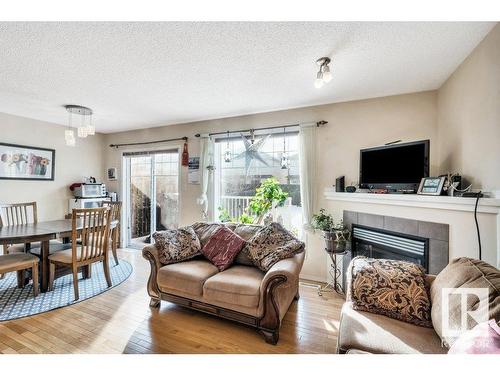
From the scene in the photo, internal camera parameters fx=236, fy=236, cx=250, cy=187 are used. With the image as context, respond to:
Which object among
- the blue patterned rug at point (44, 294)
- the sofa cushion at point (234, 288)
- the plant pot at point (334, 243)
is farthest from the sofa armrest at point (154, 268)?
the plant pot at point (334, 243)

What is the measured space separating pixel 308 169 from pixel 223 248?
5.22ft

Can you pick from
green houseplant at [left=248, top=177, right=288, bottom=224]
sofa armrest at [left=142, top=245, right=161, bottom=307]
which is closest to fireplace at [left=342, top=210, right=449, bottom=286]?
green houseplant at [left=248, top=177, right=288, bottom=224]

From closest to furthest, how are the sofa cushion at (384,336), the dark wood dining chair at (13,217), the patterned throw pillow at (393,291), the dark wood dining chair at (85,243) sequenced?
the sofa cushion at (384,336) → the patterned throw pillow at (393,291) → the dark wood dining chair at (85,243) → the dark wood dining chair at (13,217)

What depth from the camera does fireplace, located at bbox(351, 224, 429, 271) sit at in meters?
2.22

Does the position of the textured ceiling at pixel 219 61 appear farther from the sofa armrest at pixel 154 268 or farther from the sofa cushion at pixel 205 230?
the sofa armrest at pixel 154 268

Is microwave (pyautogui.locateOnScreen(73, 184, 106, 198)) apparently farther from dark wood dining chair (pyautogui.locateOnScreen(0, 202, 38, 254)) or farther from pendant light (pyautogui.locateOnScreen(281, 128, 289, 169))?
pendant light (pyautogui.locateOnScreen(281, 128, 289, 169))

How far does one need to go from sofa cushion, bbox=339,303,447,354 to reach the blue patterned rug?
108 inches

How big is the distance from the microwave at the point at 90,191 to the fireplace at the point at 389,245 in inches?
182

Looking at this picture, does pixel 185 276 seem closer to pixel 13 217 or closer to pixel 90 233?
pixel 90 233

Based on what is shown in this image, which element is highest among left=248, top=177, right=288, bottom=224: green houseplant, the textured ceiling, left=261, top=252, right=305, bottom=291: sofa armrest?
the textured ceiling

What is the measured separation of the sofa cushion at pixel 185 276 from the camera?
7.25 feet

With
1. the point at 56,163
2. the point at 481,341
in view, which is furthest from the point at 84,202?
the point at 481,341

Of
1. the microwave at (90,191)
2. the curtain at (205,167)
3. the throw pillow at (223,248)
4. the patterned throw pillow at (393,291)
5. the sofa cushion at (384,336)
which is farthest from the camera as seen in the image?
the microwave at (90,191)
